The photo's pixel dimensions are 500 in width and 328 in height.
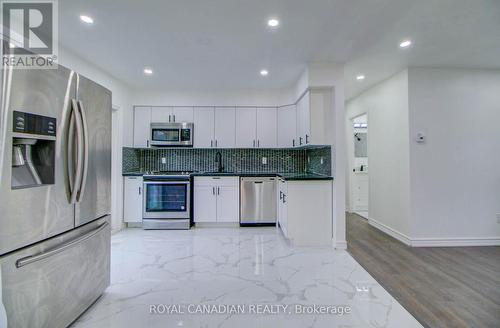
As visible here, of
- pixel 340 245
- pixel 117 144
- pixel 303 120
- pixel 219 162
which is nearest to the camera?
pixel 340 245

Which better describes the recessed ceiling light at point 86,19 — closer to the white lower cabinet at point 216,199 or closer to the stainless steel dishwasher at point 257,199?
the white lower cabinet at point 216,199

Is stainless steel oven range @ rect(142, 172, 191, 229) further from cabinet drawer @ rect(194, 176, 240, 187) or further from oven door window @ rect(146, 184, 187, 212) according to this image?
cabinet drawer @ rect(194, 176, 240, 187)

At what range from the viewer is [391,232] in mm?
3756

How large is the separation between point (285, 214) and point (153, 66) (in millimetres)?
2887

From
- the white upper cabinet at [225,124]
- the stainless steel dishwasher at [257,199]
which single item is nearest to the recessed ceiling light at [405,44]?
the white upper cabinet at [225,124]

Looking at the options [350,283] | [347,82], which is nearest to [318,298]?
[350,283]

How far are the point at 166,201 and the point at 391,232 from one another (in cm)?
377

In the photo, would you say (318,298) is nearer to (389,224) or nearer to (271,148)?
(389,224)

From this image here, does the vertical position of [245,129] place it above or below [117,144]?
above

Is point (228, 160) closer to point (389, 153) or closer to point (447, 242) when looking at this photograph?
point (389, 153)

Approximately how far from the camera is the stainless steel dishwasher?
4.20 m

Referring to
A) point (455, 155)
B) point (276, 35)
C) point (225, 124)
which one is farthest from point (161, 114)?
point (455, 155)

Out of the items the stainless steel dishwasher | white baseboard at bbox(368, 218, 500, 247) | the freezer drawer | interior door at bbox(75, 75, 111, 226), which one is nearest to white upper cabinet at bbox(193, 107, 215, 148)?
the stainless steel dishwasher

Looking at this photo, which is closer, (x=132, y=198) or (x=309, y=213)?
(x=309, y=213)
